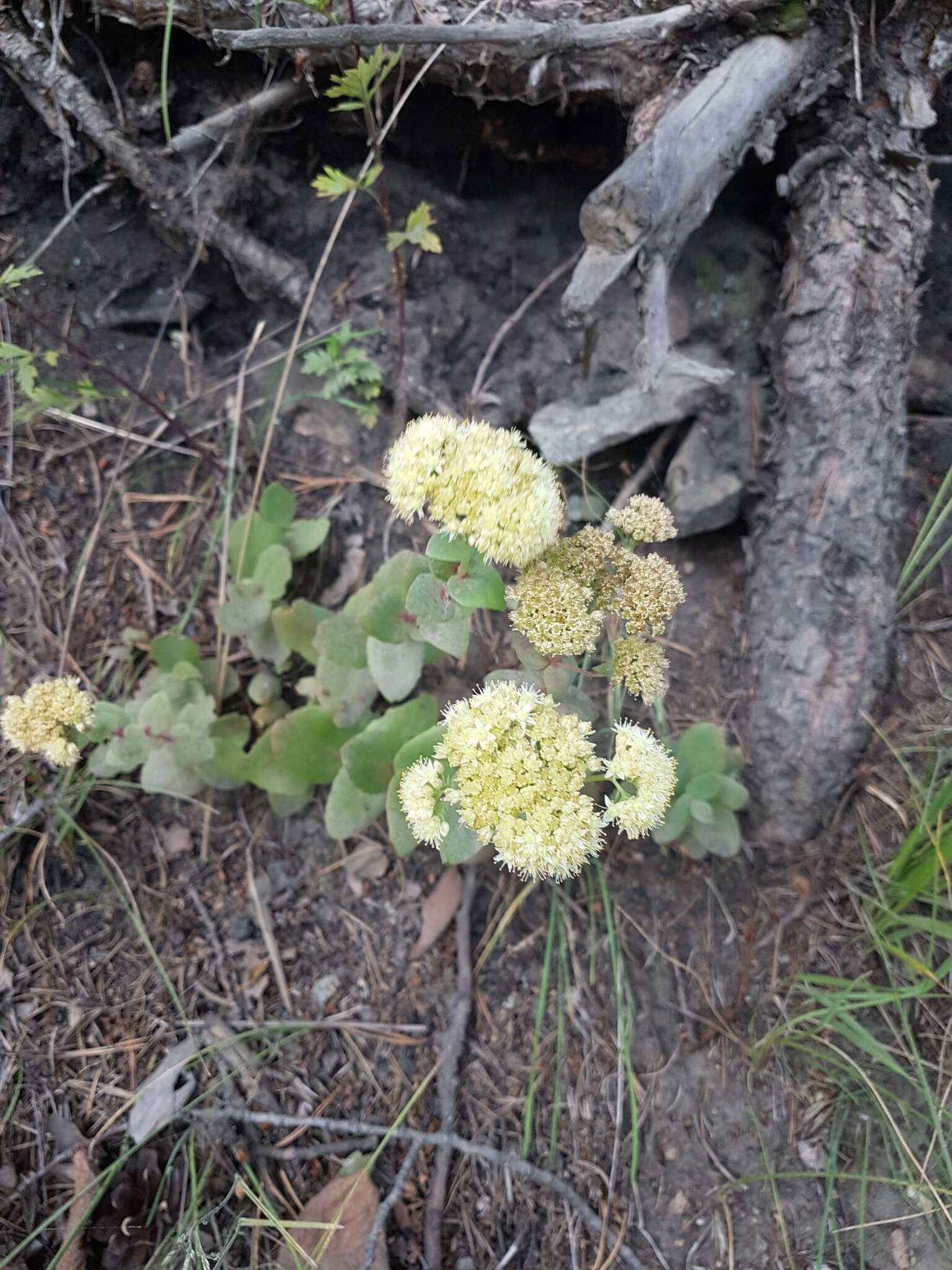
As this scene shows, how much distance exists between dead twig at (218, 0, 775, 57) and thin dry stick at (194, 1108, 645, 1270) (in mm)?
2836

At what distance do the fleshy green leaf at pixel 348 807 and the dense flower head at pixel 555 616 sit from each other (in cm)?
84

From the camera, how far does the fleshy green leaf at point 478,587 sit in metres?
1.72

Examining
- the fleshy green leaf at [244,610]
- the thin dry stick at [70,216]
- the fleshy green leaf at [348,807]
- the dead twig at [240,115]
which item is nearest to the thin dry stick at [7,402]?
the thin dry stick at [70,216]

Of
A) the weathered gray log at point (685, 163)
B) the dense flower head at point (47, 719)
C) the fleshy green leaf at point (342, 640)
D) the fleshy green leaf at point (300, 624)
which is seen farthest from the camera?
the fleshy green leaf at point (300, 624)

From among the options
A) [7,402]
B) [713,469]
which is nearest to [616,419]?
[713,469]

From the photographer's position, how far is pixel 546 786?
1595mm

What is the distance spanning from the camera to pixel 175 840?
98.9 inches

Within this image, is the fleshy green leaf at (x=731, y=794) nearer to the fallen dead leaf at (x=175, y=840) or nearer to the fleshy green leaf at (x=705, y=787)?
the fleshy green leaf at (x=705, y=787)

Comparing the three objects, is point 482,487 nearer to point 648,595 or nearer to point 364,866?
point 648,595

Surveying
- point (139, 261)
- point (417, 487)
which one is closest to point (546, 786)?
point (417, 487)

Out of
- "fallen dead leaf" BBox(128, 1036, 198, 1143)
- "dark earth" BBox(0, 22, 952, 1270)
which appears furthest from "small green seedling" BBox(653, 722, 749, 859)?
"fallen dead leaf" BBox(128, 1036, 198, 1143)

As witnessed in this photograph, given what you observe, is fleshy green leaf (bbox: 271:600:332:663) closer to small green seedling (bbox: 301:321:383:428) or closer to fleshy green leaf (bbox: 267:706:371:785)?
fleshy green leaf (bbox: 267:706:371:785)

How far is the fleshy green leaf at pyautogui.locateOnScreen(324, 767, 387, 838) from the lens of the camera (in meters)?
2.24

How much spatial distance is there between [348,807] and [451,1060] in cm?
79
